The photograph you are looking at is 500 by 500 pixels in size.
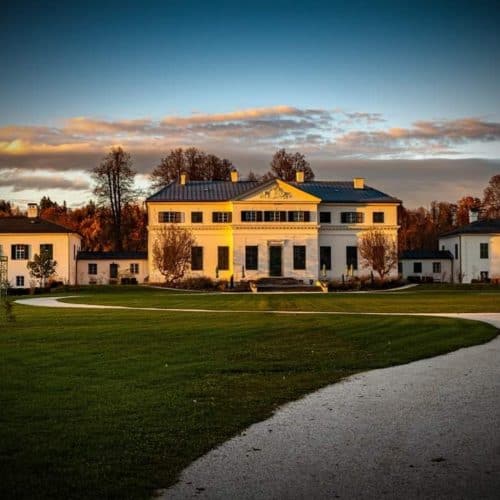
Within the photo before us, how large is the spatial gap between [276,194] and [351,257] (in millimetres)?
8835

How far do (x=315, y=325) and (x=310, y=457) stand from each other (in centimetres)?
1365

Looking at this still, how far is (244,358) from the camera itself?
1450 cm

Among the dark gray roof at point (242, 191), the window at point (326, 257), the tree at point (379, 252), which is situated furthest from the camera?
the window at point (326, 257)

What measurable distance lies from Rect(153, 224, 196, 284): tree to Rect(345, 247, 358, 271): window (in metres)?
13.3

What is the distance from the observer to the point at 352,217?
59469 mm

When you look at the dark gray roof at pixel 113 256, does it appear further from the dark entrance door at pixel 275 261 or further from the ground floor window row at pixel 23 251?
the dark entrance door at pixel 275 261

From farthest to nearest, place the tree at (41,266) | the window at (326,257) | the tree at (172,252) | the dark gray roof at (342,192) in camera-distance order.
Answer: the dark gray roof at (342,192), the window at (326,257), the tree at (172,252), the tree at (41,266)

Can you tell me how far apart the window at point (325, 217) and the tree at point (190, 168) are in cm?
1788

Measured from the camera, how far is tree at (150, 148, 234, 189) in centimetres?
7175

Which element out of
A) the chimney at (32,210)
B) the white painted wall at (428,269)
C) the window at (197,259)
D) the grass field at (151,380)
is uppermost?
the chimney at (32,210)

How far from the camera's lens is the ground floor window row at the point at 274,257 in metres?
56.7

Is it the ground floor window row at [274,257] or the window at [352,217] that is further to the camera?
the window at [352,217]

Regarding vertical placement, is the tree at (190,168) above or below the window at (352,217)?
above

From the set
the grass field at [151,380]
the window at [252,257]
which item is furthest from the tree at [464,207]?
the grass field at [151,380]
